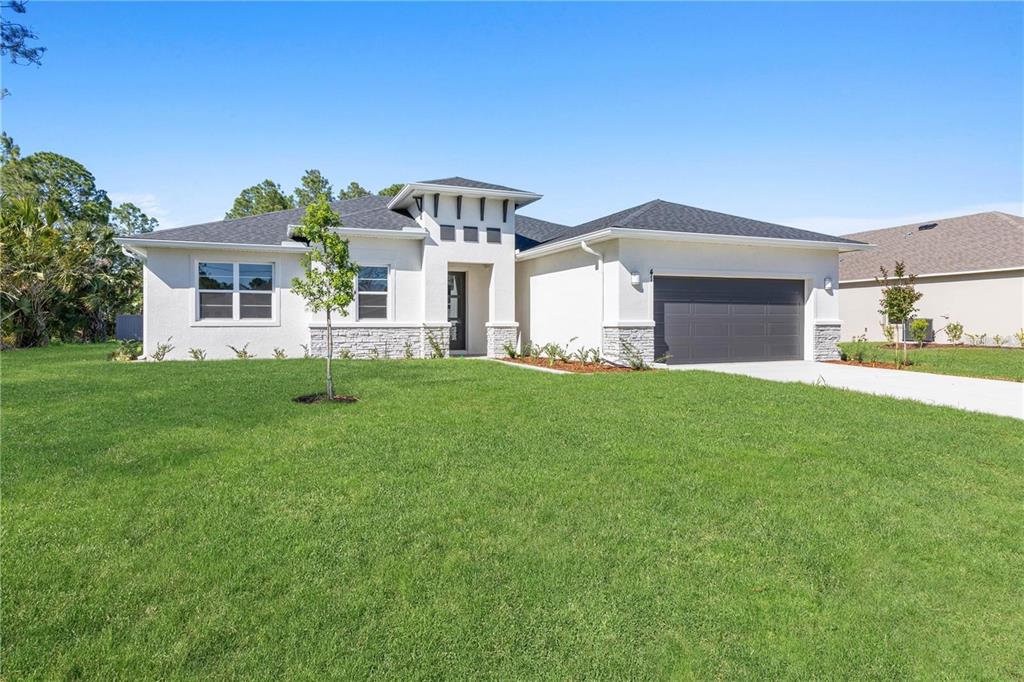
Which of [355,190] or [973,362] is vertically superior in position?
[355,190]

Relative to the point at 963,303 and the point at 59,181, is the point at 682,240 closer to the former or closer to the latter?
the point at 963,303

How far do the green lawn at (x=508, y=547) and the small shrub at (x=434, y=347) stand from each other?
8561 millimetres

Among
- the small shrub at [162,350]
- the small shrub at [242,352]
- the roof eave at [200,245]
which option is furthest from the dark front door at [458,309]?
the small shrub at [162,350]

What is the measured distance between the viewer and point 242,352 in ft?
49.5

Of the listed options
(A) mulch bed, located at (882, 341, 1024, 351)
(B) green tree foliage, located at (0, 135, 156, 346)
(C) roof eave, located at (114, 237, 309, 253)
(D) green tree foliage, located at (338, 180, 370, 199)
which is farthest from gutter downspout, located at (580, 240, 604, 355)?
(D) green tree foliage, located at (338, 180, 370, 199)

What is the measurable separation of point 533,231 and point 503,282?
4.18 metres

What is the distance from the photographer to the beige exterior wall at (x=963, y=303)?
20547 millimetres

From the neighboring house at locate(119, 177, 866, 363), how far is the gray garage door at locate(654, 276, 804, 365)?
30 millimetres

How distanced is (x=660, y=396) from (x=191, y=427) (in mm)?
6128

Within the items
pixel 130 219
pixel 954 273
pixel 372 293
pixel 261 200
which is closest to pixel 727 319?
pixel 372 293

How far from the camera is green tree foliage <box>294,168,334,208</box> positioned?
139 ft

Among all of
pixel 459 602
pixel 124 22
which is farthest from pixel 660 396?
pixel 124 22

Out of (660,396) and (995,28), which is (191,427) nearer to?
(660,396)

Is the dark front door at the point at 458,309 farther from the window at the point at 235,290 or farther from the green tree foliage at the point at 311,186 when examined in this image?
the green tree foliage at the point at 311,186
